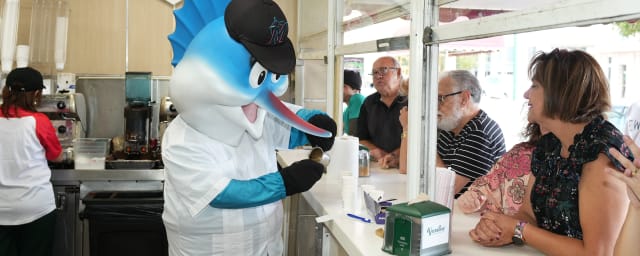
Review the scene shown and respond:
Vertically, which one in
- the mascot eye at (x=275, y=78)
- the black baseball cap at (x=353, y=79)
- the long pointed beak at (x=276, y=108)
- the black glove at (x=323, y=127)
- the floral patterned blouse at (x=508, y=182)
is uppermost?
the black baseball cap at (x=353, y=79)

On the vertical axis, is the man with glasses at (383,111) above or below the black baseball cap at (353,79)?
below

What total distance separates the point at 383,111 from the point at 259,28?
2.19 m

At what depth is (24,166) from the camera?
354 centimetres

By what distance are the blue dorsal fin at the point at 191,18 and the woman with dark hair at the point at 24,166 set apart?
1915mm

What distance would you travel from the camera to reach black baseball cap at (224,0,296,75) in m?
1.84

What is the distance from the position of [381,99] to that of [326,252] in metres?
1.92

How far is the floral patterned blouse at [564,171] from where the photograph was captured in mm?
1503

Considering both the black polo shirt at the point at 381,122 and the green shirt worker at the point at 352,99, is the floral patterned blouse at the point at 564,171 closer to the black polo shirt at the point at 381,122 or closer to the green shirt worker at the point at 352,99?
the black polo shirt at the point at 381,122

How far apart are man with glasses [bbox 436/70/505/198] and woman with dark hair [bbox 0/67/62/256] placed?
8.57 ft

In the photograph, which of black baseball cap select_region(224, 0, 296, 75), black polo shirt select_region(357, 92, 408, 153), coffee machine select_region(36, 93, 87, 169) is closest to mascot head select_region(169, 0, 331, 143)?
black baseball cap select_region(224, 0, 296, 75)

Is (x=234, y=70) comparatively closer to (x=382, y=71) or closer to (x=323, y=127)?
(x=323, y=127)

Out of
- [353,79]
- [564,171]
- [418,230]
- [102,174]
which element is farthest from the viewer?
[353,79]

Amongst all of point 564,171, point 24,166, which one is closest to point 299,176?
point 564,171

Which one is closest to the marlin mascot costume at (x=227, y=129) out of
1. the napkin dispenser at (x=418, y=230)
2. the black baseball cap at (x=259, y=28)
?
the black baseball cap at (x=259, y=28)
